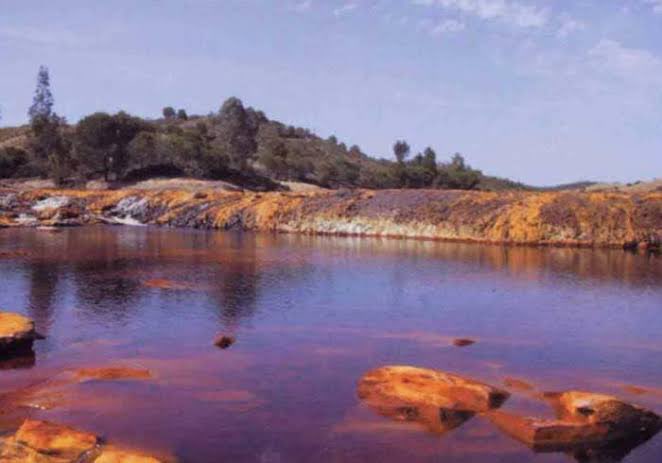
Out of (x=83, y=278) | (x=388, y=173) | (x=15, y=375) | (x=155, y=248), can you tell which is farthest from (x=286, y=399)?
(x=388, y=173)

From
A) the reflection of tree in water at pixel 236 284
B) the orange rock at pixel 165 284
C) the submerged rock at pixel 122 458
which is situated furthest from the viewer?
the orange rock at pixel 165 284

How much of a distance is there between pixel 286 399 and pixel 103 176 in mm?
74972

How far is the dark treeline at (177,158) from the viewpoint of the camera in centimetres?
7888

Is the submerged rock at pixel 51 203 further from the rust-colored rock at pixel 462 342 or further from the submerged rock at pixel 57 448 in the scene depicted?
the submerged rock at pixel 57 448

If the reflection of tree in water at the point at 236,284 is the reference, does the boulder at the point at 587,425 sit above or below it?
below

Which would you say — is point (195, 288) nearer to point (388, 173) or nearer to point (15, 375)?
point (15, 375)

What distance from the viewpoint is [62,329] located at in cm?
1568

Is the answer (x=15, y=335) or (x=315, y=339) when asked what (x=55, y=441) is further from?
(x=315, y=339)

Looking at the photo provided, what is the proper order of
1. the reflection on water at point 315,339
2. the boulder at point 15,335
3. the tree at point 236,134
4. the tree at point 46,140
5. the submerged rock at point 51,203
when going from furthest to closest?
the tree at point 236,134, the tree at point 46,140, the submerged rock at point 51,203, the boulder at point 15,335, the reflection on water at point 315,339

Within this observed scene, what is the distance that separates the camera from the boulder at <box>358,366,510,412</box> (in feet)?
34.7

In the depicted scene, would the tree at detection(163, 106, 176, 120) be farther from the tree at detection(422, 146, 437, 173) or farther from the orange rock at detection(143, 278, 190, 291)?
the orange rock at detection(143, 278, 190, 291)

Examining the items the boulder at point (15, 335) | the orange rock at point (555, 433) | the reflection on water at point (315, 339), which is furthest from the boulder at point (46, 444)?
the orange rock at point (555, 433)

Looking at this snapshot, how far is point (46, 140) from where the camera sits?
8575 centimetres

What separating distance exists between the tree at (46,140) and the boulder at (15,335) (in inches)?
2533
